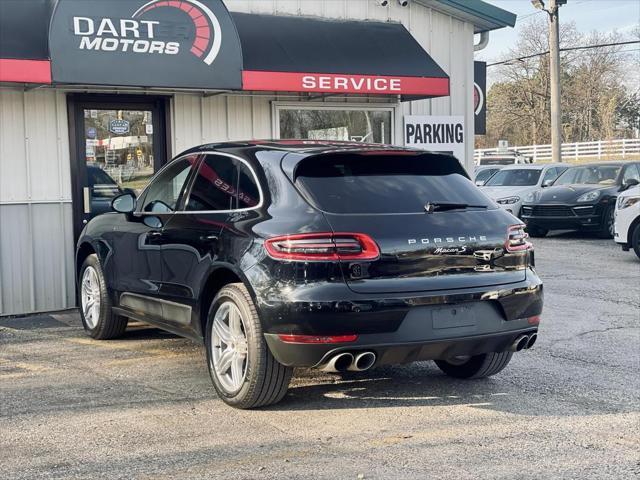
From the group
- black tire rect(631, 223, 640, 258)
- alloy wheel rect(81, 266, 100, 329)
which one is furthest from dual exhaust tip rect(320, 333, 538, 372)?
black tire rect(631, 223, 640, 258)

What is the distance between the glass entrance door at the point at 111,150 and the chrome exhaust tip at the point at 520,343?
5397 mm

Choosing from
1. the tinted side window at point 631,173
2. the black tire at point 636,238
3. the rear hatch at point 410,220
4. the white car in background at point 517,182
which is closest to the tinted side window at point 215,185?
the rear hatch at point 410,220

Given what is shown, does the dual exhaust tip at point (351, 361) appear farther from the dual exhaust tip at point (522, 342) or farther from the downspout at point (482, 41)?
the downspout at point (482, 41)

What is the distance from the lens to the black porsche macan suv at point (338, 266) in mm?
4898

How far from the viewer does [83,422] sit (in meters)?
5.18

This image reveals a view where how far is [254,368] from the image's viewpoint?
5.16m

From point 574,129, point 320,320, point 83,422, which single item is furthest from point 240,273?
point 574,129

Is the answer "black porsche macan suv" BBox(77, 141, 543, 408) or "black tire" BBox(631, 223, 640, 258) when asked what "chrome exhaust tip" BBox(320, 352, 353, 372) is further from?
"black tire" BBox(631, 223, 640, 258)

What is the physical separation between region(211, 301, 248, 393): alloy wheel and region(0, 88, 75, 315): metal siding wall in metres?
4.25

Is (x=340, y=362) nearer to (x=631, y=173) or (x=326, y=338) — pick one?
(x=326, y=338)

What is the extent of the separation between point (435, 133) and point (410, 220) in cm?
681

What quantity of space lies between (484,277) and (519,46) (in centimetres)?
5305

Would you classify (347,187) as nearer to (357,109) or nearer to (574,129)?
(357,109)

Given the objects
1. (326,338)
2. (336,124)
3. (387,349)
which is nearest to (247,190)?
(326,338)
